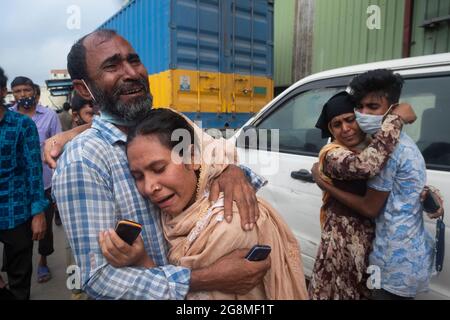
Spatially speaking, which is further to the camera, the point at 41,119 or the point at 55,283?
the point at 41,119

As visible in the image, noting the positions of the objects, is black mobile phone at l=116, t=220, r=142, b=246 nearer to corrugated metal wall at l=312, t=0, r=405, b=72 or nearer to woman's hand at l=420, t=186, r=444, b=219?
woman's hand at l=420, t=186, r=444, b=219

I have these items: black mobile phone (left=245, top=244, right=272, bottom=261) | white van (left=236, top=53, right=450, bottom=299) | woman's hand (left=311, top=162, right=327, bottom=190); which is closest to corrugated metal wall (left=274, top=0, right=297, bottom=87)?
white van (left=236, top=53, right=450, bottom=299)

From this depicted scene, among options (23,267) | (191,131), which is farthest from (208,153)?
(23,267)

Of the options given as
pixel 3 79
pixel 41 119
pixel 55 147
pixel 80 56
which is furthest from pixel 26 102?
pixel 80 56

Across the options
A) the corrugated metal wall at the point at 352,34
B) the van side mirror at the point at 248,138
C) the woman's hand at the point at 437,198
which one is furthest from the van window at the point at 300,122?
the corrugated metal wall at the point at 352,34

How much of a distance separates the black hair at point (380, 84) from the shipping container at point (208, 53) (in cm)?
406

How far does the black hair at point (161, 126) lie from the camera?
1085mm

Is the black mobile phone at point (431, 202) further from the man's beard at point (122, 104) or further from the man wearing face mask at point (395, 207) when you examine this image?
the man's beard at point (122, 104)

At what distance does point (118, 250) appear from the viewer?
953 millimetres

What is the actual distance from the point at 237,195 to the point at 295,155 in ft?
5.07

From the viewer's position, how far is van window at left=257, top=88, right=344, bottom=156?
251cm

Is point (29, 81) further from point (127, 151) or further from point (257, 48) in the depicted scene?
point (257, 48)

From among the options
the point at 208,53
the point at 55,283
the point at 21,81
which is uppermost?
the point at 208,53

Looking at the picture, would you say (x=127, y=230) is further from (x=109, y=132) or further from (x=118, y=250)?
(x=109, y=132)
